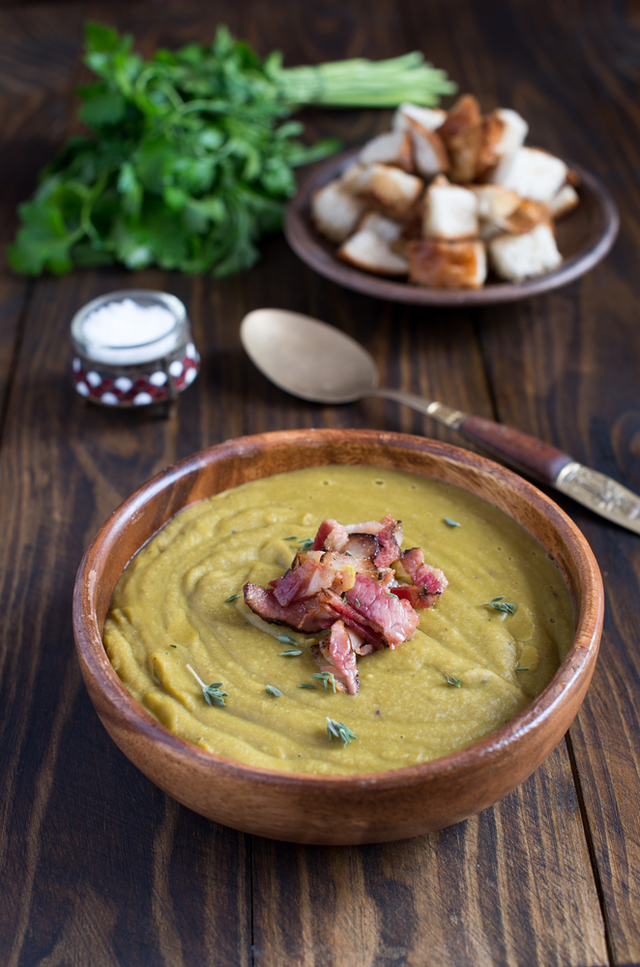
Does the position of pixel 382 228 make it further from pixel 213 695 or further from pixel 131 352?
pixel 213 695

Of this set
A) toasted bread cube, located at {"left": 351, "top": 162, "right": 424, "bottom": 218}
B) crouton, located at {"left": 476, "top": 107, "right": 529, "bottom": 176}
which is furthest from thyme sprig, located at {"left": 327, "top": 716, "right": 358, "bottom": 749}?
crouton, located at {"left": 476, "top": 107, "right": 529, "bottom": 176}

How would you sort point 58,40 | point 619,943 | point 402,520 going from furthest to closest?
point 58,40
point 402,520
point 619,943

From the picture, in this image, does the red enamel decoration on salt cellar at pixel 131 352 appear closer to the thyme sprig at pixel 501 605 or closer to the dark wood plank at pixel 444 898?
the thyme sprig at pixel 501 605

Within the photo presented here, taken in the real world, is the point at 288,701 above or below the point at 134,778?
above

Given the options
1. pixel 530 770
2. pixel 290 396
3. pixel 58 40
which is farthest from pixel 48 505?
pixel 58 40

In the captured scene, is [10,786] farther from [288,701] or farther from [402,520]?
[402,520]

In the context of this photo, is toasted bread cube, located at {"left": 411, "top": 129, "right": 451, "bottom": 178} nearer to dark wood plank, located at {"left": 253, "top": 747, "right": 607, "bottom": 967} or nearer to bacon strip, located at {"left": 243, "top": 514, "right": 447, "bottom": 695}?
bacon strip, located at {"left": 243, "top": 514, "right": 447, "bottom": 695}
